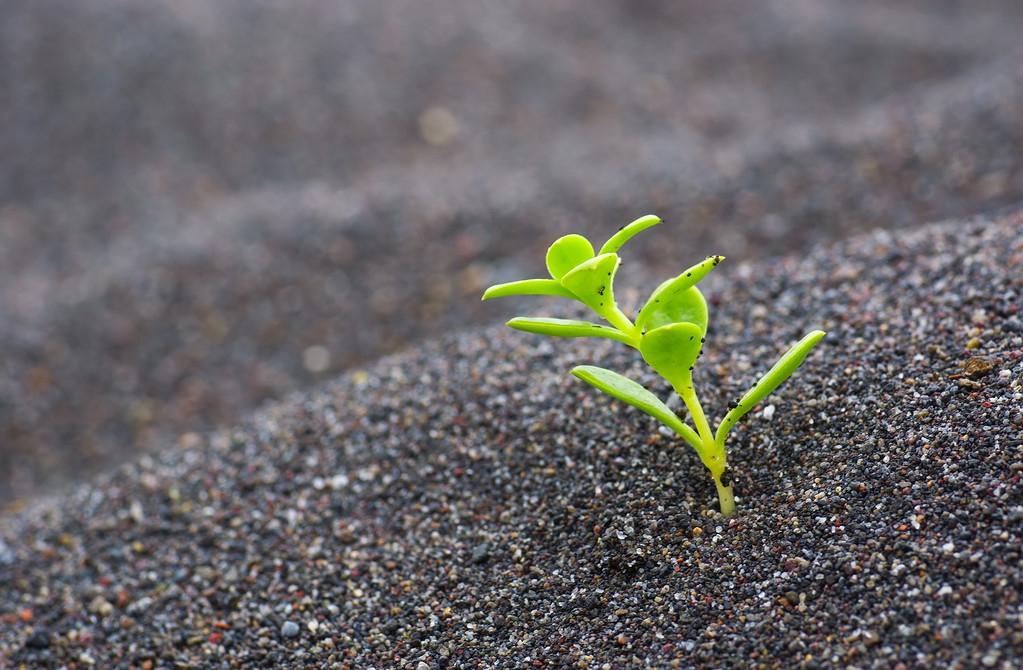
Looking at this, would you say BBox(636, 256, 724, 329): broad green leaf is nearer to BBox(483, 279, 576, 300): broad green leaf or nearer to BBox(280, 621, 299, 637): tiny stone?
BBox(483, 279, 576, 300): broad green leaf

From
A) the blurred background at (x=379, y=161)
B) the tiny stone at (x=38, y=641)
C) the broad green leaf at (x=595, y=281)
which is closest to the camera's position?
the broad green leaf at (x=595, y=281)

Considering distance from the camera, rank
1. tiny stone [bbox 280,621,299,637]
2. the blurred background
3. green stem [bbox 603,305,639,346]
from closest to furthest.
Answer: green stem [bbox 603,305,639,346]
tiny stone [bbox 280,621,299,637]
the blurred background

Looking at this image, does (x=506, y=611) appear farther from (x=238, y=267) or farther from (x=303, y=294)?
(x=238, y=267)

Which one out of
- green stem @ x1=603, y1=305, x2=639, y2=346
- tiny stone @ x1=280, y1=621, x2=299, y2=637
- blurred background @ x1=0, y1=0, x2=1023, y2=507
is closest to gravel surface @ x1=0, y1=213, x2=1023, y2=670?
tiny stone @ x1=280, y1=621, x2=299, y2=637

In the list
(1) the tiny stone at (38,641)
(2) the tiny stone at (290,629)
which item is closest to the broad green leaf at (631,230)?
(2) the tiny stone at (290,629)

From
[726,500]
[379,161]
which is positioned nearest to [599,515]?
[726,500]

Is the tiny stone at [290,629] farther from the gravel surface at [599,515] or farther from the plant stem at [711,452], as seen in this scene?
the plant stem at [711,452]

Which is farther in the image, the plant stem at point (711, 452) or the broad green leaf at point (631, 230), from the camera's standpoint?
the plant stem at point (711, 452)
